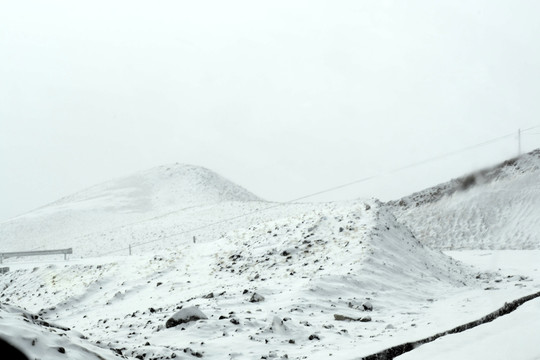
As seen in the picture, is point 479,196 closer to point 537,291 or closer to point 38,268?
point 537,291

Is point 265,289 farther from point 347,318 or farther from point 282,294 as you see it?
point 347,318

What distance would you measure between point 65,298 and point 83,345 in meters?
13.9

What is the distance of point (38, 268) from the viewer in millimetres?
26484

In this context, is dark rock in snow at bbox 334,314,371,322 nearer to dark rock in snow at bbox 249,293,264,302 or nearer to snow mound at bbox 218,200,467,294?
snow mound at bbox 218,200,467,294

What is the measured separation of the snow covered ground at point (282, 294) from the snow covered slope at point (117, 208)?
2151 centimetres

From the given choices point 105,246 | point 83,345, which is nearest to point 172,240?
point 105,246

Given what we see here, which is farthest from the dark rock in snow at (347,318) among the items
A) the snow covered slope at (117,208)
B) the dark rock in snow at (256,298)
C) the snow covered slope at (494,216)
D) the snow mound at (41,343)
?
the snow covered slope at (117,208)

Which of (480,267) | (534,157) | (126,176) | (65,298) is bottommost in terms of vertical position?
(480,267)

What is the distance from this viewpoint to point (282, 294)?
14.9 meters

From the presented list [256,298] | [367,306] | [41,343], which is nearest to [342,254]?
[367,306]

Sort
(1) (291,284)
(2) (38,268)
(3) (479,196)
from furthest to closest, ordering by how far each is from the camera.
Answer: (3) (479,196) → (2) (38,268) → (1) (291,284)

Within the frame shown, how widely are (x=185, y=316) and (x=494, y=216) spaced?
32.7 metres

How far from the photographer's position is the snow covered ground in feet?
31.6

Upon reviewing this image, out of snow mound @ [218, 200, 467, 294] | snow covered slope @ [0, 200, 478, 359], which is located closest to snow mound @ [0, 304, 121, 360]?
snow covered slope @ [0, 200, 478, 359]
